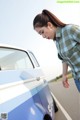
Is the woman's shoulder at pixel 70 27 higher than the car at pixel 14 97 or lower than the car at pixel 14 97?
higher

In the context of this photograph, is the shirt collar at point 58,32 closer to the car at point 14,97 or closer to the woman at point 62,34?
the woman at point 62,34

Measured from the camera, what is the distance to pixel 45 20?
3287 mm

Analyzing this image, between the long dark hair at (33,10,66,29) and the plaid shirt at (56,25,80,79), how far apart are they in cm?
8

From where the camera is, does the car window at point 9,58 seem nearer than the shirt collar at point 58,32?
Yes

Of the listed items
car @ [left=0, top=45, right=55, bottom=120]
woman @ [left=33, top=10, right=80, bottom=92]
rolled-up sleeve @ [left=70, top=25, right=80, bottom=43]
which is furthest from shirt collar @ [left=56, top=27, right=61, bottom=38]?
car @ [left=0, top=45, right=55, bottom=120]

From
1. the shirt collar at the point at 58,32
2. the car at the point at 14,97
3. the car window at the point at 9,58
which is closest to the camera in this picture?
the car at the point at 14,97

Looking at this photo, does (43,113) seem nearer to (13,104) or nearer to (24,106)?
(24,106)

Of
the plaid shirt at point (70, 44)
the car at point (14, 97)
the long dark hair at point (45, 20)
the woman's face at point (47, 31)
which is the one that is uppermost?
the long dark hair at point (45, 20)

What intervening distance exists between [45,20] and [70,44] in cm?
39

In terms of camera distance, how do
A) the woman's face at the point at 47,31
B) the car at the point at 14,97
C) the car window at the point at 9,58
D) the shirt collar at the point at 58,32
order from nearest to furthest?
the car at the point at 14,97 → the car window at the point at 9,58 → the woman's face at the point at 47,31 → the shirt collar at the point at 58,32

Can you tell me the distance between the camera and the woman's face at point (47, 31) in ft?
10.6

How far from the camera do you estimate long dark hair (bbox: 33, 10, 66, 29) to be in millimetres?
3254

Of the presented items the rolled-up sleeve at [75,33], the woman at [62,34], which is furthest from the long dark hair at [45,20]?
the rolled-up sleeve at [75,33]

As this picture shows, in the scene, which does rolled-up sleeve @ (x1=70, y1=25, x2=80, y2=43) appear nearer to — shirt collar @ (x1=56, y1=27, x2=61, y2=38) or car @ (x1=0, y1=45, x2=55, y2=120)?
shirt collar @ (x1=56, y1=27, x2=61, y2=38)
